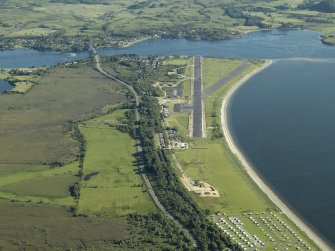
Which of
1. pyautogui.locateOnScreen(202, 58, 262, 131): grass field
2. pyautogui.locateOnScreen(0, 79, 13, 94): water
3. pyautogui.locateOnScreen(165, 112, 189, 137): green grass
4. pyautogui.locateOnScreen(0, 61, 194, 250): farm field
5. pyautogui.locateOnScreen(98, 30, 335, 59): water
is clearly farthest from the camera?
pyautogui.locateOnScreen(98, 30, 335, 59): water

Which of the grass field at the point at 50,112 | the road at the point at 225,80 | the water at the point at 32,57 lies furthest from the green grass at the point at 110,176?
the water at the point at 32,57

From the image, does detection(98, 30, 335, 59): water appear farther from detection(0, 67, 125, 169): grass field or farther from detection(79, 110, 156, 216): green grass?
detection(79, 110, 156, 216): green grass

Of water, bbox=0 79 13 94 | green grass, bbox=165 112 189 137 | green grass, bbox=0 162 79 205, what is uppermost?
water, bbox=0 79 13 94

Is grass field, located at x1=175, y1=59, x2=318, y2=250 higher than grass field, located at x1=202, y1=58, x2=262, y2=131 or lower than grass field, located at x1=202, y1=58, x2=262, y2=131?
lower

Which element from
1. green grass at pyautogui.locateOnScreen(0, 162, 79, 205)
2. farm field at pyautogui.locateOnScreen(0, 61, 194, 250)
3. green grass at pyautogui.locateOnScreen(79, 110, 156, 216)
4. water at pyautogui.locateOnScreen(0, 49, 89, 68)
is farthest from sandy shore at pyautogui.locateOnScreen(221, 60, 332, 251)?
water at pyautogui.locateOnScreen(0, 49, 89, 68)

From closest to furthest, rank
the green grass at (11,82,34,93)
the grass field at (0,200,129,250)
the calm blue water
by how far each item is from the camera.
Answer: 1. the grass field at (0,200,129,250)
2. the green grass at (11,82,34,93)
3. the calm blue water

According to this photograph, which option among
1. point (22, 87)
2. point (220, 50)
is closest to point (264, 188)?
point (22, 87)

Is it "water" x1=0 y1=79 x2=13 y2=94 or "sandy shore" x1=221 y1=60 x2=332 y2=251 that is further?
"water" x1=0 y1=79 x2=13 y2=94

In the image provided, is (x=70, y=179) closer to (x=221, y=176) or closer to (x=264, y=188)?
(x=221, y=176)

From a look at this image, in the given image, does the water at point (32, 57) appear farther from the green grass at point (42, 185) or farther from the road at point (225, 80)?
the green grass at point (42, 185)
